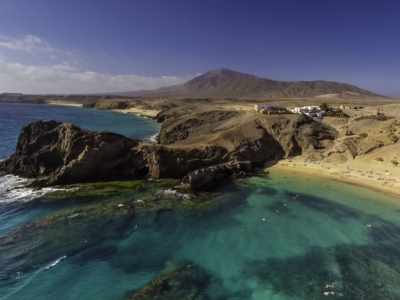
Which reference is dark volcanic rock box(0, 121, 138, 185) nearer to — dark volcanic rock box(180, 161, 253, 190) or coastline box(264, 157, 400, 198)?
dark volcanic rock box(180, 161, 253, 190)

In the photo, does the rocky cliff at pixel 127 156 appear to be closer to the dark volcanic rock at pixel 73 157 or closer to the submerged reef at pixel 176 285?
the dark volcanic rock at pixel 73 157

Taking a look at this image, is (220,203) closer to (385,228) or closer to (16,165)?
(385,228)

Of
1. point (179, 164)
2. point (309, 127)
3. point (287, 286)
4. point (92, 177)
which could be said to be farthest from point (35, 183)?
point (309, 127)

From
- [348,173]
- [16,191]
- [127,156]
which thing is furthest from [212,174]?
[16,191]

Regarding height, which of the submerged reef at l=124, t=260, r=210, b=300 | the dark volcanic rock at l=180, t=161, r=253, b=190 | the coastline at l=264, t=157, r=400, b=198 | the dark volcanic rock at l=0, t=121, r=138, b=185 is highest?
the dark volcanic rock at l=0, t=121, r=138, b=185

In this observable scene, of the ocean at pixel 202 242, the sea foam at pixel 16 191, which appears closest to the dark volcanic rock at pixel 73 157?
the sea foam at pixel 16 191

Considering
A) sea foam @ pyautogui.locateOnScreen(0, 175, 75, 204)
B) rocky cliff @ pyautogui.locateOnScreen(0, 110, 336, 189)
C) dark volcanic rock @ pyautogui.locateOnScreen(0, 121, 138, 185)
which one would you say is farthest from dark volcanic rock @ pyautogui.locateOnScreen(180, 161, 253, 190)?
sea foam @ pyautogui.locateOnScreen(0, 175, 75, 204)
